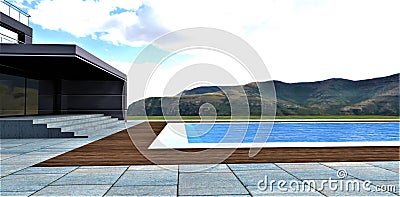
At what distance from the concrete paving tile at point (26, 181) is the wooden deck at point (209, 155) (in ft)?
3.24

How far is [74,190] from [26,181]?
0.90 metres

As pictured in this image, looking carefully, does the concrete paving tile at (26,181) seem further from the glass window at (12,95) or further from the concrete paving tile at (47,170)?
the glass window at (12,95)

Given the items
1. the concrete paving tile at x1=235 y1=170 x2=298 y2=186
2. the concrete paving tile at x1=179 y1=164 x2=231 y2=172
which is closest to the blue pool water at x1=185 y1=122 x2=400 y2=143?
the concrete paving tile at x1=179 y1=164 x2=231 y2=172

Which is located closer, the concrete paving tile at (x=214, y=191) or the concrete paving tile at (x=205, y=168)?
the concrete paving tile at (x=214, y=191)

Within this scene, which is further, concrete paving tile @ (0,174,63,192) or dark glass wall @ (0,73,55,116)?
dark glass wall @ (0,73,55,116)

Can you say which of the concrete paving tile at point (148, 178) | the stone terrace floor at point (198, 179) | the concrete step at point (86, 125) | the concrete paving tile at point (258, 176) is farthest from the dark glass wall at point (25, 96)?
the concrete paving tile at point (258, 176)

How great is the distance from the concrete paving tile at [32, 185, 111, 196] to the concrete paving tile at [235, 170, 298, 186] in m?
1.71

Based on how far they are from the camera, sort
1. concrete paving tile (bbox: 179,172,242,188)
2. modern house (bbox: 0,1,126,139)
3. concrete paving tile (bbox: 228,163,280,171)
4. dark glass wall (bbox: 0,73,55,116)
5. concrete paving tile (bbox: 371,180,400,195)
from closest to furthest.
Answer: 1. concrete paving tile (bbox: 371,180,400,195)
2. concrete paving tile (bbox: 179,172,242,188)
3. concrete paving tile (bbox: 228,163,280,171)
4. modern house (bbox: 0,1,126,139)
5. dark glass wall (bbox: 0,73,55,116)

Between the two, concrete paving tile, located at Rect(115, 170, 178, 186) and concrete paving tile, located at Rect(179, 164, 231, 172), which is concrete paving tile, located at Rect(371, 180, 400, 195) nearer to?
concrete paving tile, located at Rect(179, 164, 231, 172)

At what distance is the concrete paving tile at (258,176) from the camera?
4465mm

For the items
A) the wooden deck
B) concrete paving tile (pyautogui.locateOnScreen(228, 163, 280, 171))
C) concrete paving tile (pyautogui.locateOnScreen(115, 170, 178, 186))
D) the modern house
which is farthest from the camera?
the modern house

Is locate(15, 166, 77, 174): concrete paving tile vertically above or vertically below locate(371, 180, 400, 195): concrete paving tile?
above

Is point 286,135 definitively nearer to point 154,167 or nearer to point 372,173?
point 372,173

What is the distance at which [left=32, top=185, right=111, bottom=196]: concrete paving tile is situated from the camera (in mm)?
3879
